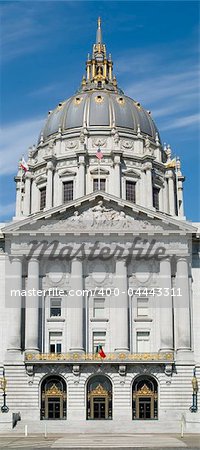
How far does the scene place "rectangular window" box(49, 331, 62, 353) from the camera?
65938 millimetres

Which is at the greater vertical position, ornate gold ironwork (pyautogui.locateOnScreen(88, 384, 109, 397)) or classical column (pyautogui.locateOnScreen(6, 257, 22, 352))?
classical column (pyautogui.locateOnScreen(6, 257, 22, 352))

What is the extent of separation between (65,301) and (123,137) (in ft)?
96.4

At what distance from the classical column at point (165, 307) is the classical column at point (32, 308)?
1117 cm

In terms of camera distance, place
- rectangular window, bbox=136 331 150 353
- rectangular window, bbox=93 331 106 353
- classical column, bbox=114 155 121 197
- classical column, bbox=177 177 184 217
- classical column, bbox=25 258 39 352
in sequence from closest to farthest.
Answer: classical column, bbox=25 258 39 352, rectangular window, bbox=93 331 106 353, rectangular window, bbox=136 331 150 353, classical column, bbox=114 155 121 197, classical column, bbox=177 177 184 217

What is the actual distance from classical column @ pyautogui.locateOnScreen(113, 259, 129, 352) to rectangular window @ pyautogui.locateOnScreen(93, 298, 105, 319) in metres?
1.36

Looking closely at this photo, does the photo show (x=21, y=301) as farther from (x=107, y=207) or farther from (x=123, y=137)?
(x=123, y=137)

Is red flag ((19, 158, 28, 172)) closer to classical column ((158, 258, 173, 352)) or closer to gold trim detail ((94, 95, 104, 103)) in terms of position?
gold trim detail ((94, 95, 104, 103))

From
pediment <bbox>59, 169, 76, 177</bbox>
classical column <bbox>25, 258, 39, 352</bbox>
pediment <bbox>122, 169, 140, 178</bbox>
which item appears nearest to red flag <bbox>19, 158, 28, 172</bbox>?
pediment <bbox>59, 169, 76, 177</bbox>

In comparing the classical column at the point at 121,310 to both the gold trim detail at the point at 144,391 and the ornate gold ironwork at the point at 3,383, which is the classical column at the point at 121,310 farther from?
the ornate gold ironwork at the point at 3,383

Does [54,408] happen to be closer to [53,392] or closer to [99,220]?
[53,392]

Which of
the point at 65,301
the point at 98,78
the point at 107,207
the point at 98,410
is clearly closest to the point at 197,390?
the point at 98,410

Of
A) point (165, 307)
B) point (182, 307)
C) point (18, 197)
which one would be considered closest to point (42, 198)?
point (18, 197)

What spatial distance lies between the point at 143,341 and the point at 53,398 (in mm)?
9862

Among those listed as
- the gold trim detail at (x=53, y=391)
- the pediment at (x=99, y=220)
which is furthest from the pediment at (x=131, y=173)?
the gold trim detail at (x=53, y=391)
